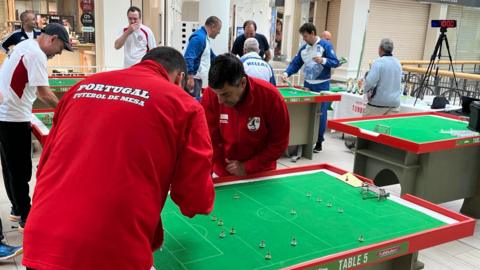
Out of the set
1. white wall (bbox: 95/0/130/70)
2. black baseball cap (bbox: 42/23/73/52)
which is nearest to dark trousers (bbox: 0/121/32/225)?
black baseball cap (bbox: 42/23/73/52)

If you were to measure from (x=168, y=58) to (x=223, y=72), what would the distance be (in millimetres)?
586

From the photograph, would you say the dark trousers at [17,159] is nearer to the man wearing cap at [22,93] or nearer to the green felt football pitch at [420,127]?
the man wearing cap at [22,93]

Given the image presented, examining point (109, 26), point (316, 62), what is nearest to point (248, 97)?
point (316, 62)

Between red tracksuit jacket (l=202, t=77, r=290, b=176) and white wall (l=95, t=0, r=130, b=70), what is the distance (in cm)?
642

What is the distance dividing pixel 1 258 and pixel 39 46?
148 centimetres

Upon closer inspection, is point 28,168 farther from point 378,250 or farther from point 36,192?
point 378,250

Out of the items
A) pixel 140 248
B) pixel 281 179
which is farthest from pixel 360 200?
pixel 140 248

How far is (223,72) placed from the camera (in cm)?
228

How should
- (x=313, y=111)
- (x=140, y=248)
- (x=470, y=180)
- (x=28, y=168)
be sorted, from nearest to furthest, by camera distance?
(x=140, y=248), (x=28, y=168), (x=470, y=180), (x=313, y=111)

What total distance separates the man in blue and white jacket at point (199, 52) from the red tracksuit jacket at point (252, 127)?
302cm

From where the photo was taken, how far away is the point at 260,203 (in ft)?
7.31

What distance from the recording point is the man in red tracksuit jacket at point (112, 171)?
1330mm

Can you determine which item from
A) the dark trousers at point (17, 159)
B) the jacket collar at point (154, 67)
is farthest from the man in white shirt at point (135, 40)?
the jacket collar at point (154, 67)

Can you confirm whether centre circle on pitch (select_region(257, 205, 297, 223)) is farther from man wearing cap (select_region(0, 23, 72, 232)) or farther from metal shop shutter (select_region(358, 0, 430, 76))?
metal shop shutter (select_region(358, 0, 430, 76))
